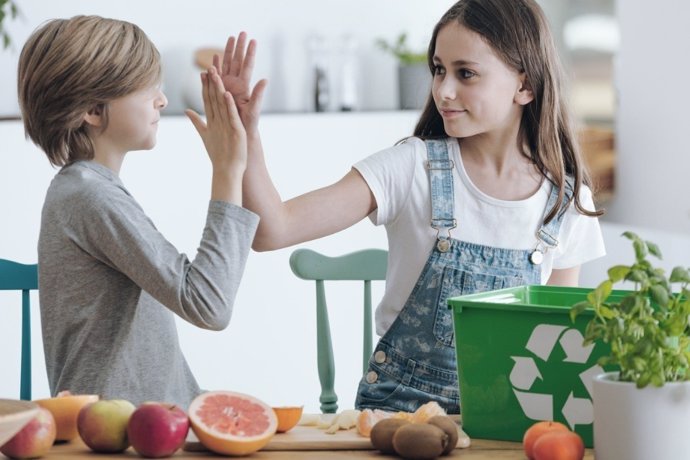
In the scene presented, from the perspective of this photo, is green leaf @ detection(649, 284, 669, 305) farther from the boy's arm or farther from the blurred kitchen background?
the blurred kitchen background

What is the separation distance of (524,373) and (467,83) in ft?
1.89

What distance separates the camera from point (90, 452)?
120cm

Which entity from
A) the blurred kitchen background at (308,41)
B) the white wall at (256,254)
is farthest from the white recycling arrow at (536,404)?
the blurred kitchen background at (308,41)

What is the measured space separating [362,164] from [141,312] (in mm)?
419

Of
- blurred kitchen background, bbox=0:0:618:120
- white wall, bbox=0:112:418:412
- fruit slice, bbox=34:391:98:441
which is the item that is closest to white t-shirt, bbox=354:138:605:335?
fruit slice, bbox=34:391:98:441

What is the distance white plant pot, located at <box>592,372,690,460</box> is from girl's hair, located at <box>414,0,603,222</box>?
2.29 feet

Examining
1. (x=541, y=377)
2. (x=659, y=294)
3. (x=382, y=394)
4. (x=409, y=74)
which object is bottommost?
(x=382, y=394)

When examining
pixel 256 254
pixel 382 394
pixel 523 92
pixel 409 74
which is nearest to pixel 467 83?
pixel 523 92

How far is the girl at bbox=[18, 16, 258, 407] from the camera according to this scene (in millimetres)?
1477

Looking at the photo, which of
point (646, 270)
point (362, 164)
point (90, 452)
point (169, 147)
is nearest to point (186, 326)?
point (169, 147)

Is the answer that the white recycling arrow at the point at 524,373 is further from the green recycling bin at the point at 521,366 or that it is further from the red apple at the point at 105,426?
the red apple at the point at 105,426

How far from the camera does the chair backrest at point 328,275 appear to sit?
2041 mm

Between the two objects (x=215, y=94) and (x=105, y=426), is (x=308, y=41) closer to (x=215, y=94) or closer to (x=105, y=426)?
(x=215, y=94)

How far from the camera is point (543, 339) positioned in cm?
120
